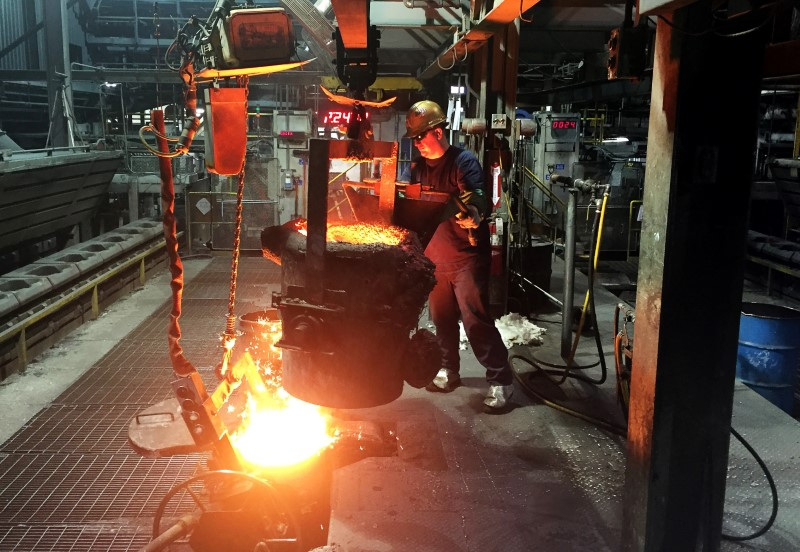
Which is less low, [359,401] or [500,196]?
[500,196]

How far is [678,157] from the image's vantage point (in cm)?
263

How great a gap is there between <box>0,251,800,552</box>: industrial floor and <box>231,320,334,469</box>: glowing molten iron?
309 mm

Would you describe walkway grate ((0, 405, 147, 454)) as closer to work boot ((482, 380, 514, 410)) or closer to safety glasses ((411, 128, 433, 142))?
work boot ((482, 380, 514, 410))

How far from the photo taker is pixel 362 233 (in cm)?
345

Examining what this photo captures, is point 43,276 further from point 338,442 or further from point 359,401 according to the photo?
point 359,401

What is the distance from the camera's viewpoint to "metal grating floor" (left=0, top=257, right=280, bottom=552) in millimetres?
3729

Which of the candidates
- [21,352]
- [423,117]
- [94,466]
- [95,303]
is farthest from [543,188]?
[94,466]

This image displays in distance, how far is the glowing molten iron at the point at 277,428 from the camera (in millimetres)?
4098

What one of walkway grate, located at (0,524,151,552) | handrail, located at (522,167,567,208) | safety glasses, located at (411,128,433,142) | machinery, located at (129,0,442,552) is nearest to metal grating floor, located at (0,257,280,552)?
walkway grate, located at (0,524,151,552)

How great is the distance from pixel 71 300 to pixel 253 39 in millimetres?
5696

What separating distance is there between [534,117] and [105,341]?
1331cm

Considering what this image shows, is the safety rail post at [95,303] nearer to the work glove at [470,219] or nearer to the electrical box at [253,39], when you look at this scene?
the work glove at [470,219]

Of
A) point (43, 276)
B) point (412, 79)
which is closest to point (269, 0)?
point (412, 79)

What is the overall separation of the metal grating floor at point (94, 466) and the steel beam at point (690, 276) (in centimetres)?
283
